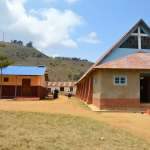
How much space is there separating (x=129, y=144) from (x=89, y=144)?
127 centimetres

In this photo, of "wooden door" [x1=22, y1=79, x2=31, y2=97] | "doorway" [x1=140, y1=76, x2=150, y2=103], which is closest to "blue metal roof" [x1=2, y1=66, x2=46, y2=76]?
"wooden door" [x1=22, y1=79, x2=31, y2=97]

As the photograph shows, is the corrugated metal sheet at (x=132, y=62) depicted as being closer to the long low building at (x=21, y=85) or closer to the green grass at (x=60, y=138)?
the green grass at (x=60, y=138)

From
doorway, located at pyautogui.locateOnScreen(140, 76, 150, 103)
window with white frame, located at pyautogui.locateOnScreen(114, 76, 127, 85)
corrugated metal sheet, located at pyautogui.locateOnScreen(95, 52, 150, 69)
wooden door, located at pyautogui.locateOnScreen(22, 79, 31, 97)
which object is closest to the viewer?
corrugated metal sheet, located at pyautogui.locateOnScreen(95, 52, 150, 69)

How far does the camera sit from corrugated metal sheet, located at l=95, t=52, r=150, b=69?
15484 mm

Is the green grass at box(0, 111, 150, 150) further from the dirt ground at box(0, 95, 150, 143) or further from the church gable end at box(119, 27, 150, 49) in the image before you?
the church gable end at box(119, 27, 150, 49)

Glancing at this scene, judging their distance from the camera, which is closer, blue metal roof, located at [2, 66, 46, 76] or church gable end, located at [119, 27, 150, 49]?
church gable end, located at [119, 27, 150, 49]

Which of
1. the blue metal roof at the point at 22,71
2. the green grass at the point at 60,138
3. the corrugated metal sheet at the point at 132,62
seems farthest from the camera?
the blue metal roof at the point at 22,71

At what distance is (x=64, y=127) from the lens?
26.5 feet

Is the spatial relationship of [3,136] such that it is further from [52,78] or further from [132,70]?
[52,78]

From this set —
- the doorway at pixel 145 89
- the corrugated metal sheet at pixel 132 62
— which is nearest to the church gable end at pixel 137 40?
the corrugated metal sheet at pixel 132 62

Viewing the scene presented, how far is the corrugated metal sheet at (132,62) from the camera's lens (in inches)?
610

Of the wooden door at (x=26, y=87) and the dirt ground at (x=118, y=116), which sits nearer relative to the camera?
the dirt ground at (x=118, y=116)

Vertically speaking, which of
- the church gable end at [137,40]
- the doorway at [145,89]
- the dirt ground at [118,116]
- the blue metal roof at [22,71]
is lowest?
the dirt ground at [118,116]

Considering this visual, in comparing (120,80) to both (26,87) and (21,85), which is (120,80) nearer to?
(26,87)
